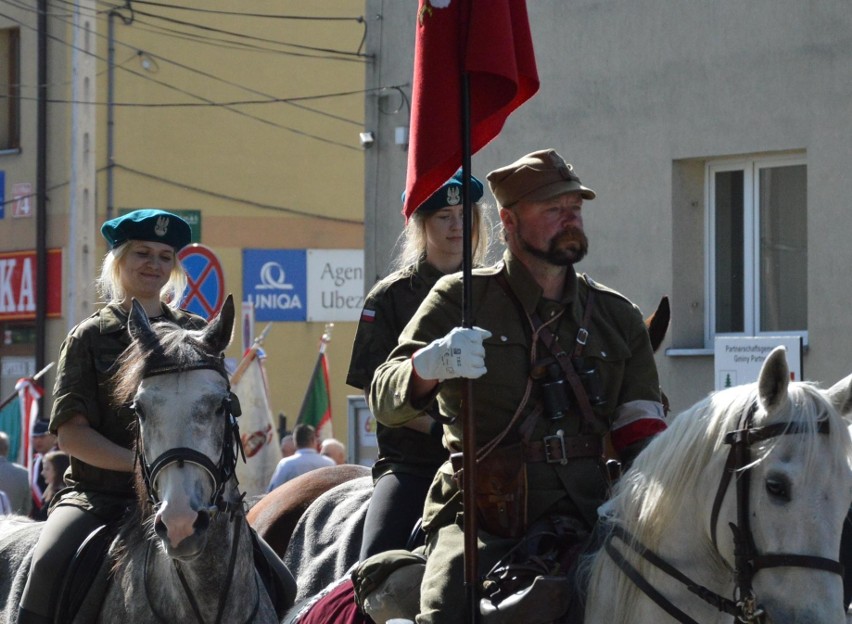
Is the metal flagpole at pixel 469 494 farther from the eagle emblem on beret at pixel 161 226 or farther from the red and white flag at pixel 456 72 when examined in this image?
the eagle emblem on beret at pixel 161 226

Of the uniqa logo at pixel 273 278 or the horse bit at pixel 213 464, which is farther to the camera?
the uniqa logo at pixel 273 278

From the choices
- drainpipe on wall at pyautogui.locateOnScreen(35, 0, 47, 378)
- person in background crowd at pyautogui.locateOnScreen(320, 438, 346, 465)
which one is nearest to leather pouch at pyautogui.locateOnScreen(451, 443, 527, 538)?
person in background crowd at pyautogui.locateOnScreen(320, 438, 346, 465)

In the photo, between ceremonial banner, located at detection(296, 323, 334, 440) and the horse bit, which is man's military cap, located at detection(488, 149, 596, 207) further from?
ceremonial banner, located at detection(296, 323, 334, 440)

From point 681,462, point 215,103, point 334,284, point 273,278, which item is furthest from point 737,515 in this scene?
point 334,284

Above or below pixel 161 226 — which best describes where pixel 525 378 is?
below

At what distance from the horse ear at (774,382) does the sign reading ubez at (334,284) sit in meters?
23.7

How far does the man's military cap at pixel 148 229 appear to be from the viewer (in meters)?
6.27

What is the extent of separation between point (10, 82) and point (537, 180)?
22.6 meters

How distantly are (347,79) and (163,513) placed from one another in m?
23.5

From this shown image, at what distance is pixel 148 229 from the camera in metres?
6.26

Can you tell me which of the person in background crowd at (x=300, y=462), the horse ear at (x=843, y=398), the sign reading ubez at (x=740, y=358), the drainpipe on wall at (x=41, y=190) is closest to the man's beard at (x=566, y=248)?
the horse ear at (x=843, y=398)

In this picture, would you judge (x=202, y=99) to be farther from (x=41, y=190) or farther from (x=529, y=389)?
(x=529, y=389)

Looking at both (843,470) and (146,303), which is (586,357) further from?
(146,303)

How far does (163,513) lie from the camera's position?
5.02 meters
